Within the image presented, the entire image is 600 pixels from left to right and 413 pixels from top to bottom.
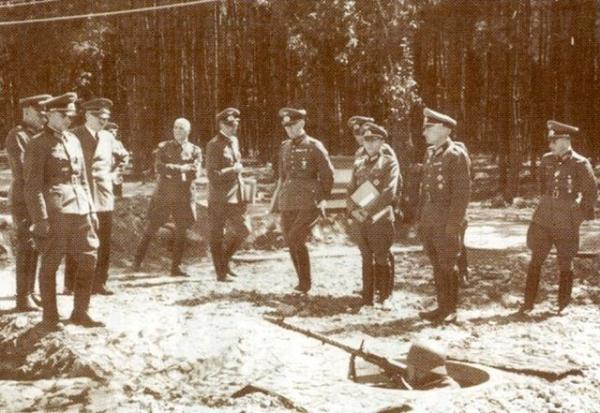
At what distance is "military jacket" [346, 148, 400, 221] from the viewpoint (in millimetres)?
11039

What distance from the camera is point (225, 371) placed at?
8.59m

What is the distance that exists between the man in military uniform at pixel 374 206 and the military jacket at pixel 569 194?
5.22 feet

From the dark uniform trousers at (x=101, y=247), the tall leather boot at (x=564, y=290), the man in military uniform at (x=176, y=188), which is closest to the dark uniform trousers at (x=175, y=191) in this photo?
the man in military uniform at (x=176, y=188)

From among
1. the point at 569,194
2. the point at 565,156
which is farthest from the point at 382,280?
the point at 565,156

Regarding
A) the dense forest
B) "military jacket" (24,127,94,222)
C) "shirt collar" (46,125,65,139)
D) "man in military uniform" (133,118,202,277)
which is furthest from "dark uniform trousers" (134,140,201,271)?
the dense forest

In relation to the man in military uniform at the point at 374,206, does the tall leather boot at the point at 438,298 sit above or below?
below

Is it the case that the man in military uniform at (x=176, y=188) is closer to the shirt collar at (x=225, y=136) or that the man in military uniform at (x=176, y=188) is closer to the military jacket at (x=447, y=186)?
the shirt collar at (x=225, y=136)

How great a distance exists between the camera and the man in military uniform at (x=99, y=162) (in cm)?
1113

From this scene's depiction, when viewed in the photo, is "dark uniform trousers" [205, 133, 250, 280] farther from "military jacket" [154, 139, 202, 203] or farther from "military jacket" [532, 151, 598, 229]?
"military jacket" [532, 151, 598, 229]

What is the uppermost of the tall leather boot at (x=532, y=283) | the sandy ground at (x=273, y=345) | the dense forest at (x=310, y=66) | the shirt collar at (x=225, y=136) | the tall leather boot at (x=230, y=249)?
the dense forest at (x=310, y=66)

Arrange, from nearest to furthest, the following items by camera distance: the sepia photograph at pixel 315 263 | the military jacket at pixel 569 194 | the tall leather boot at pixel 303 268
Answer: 1. the sepia photograph at pixel 315 263
2. the military jacket at pixel 569 194
3. the tall leather boot at pixel 303 268

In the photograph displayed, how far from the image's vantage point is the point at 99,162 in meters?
11.2

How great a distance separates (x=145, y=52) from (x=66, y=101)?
16098mm

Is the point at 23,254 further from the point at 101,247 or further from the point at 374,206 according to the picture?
the point at 374,206
